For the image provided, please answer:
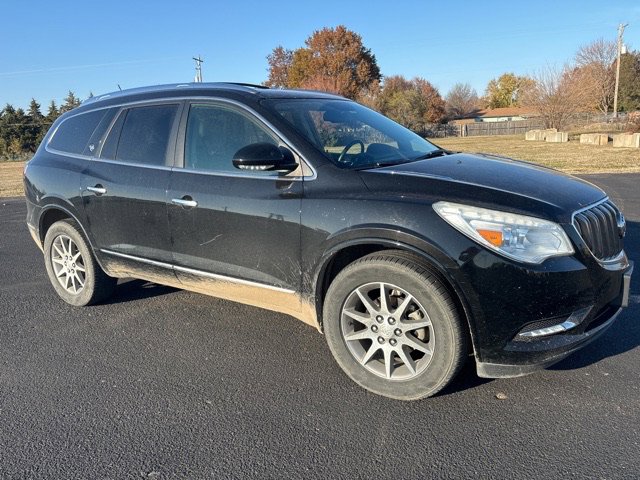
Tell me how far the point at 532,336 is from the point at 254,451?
1602 millimetres

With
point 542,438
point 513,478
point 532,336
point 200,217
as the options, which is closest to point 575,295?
point 532,336

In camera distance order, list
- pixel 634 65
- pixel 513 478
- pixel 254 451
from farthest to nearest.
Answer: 1. pixel 634 65
2. pixel 254 451
3. pixel 513 478

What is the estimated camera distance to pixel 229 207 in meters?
3.69

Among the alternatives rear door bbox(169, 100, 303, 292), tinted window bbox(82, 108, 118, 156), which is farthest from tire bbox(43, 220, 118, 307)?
rear door bbox(169, 100, 303, 292)

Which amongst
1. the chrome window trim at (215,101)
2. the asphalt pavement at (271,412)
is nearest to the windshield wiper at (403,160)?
the chrome window trim at (215,101)

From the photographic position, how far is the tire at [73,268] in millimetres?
4820

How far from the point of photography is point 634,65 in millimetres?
64125

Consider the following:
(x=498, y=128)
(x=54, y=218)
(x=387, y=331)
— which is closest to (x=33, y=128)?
(x=498, y=128)

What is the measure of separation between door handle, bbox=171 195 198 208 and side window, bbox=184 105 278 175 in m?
0.24

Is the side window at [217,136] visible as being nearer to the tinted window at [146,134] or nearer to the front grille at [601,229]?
the tinted window at [146,134]

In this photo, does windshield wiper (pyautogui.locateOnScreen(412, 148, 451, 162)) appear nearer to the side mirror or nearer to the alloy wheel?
the side mirror

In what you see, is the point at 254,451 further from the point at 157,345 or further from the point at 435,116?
the point at 435,116

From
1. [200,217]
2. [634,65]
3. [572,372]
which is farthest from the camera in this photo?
[634,65]

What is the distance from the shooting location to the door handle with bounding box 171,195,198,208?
12.7 feet
